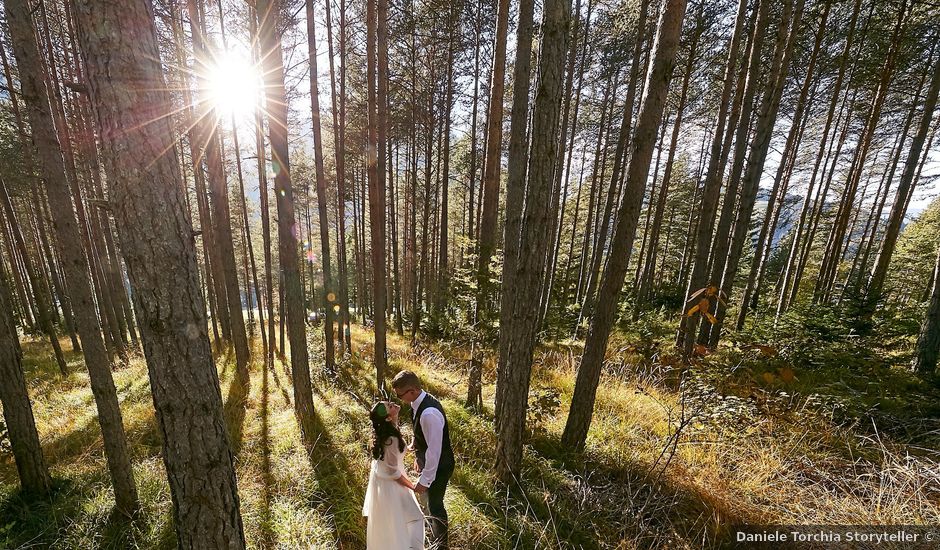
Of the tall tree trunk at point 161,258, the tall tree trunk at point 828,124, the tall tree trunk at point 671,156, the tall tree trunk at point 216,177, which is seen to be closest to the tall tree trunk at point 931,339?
the tall tree trunk at point 828,124

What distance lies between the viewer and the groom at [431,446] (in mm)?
3182

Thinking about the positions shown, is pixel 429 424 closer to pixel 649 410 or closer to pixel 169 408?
pixel 169 408

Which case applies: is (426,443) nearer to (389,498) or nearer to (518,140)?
(389,498)

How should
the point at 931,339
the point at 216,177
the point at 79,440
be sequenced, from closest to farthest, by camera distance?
the point at 79,440 → the point at 931,339 → the point at 216,177

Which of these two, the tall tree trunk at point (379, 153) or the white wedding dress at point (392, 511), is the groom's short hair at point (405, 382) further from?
the tall tree trunk at point (379, 153)

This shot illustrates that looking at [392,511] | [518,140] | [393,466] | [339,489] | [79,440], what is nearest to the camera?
[392,511]

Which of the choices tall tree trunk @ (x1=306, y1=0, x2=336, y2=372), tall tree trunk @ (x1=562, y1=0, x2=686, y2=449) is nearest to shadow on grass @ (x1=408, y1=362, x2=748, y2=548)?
tall tree trunk @ (x1=562, y1=0, x2=686, y2=449)

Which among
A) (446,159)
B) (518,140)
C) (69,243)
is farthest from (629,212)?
(446,159)

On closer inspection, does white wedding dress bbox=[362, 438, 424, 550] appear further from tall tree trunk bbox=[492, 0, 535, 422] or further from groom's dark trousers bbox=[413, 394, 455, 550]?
tall tree trunk bbox=[492, 0, 535, 422]

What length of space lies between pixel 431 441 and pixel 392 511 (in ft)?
2.42

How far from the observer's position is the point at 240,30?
29.9ft

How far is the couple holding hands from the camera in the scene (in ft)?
10.2

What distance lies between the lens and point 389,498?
314 cm

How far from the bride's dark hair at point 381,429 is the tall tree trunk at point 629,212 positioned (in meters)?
2.53
